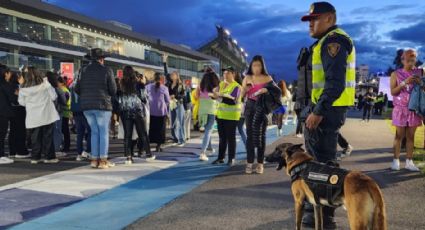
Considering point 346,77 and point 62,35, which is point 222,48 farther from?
point 346,77

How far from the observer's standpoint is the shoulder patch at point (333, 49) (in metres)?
3.96

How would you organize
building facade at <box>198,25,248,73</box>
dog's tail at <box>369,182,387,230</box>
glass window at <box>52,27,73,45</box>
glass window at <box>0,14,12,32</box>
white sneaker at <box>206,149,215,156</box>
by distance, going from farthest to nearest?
1. building facade at <box>198,25,248,73</box>
2. glass window at <box>52,27,73,45</box>
3. glass window at <box>0,14,12,32</box>
4. white sneaker at <box>206,149,215,156</box>
5. dog's tail at <box>369,182,387,230</box>

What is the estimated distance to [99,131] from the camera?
7.57 m

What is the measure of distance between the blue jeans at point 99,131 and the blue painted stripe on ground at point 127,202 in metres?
1.12

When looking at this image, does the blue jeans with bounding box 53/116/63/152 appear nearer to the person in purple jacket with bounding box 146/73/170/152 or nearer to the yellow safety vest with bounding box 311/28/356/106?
the person in purple jacket with bounding box 146/73/170/152

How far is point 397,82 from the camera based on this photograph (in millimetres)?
7359

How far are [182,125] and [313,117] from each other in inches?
287

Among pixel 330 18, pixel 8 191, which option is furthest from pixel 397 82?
pixel 8 191

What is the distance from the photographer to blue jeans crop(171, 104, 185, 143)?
1109cm

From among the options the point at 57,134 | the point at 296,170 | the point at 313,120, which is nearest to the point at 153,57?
the point at 57,134

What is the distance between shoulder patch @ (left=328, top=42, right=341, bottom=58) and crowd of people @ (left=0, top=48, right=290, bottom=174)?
10.7 ft

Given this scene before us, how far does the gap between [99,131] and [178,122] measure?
146 inches

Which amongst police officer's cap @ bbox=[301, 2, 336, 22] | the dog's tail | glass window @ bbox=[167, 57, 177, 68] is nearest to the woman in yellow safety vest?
police officer's cap @ bbox=[301, 2, 336, 22]

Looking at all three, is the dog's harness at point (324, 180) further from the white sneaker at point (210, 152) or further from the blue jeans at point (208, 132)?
the white sneaker at point (210, 152)
